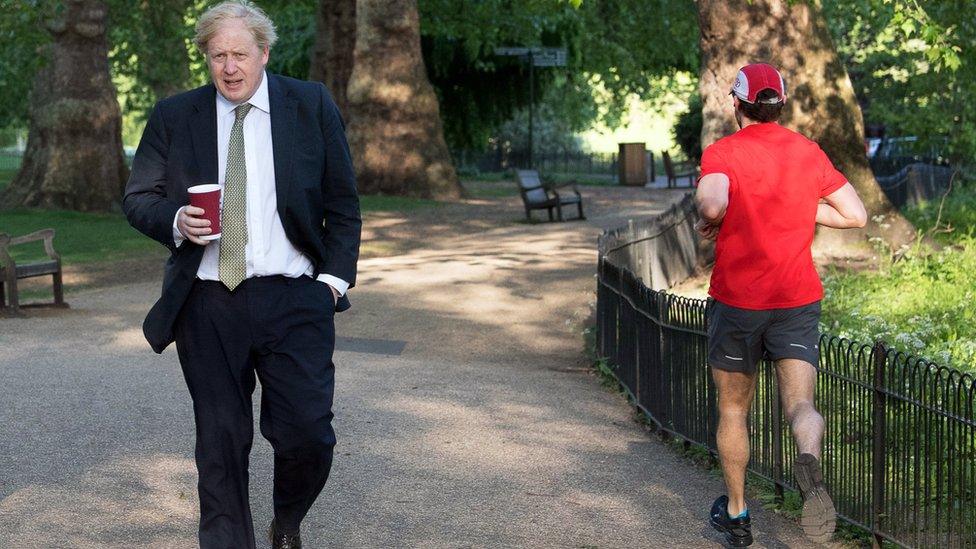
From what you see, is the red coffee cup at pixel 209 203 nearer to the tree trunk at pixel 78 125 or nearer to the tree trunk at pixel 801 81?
the tree trunk at pixel 801 81

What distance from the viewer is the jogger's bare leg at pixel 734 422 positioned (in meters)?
5.41

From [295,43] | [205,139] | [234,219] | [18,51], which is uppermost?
[295,43]

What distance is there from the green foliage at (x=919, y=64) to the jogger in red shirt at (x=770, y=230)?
7948mm

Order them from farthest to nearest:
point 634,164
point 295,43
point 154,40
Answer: point 295,43 → point 634,164 → point 154,40

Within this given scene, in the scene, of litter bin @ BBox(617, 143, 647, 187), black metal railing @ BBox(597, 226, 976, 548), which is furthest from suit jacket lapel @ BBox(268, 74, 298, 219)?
litter bin @ BBox(617, 143, 647, 187)

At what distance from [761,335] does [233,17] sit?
2.18 meters

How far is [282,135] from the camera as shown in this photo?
15.2ft

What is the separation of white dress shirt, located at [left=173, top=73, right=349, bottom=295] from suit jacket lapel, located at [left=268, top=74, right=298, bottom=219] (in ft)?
0.08

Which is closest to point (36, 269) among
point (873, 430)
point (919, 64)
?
point (873, 430)

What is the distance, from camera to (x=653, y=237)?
13.8 m

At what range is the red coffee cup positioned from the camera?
4320mm

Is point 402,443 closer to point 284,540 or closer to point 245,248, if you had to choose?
point 284,540

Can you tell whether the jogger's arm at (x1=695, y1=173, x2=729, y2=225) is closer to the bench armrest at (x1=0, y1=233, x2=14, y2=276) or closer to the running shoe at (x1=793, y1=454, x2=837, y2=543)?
the running shoe at (x1=793, y1=454, x2=837, y2=543)

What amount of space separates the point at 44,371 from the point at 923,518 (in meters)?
6.52
